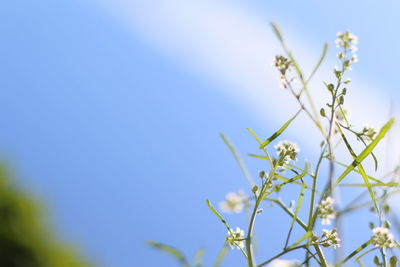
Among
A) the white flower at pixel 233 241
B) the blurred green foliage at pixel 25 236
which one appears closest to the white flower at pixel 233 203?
the white flower at pixel 233 241

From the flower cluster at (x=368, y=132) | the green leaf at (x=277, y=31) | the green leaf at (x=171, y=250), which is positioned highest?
the green leaf at (x=277, y=31)

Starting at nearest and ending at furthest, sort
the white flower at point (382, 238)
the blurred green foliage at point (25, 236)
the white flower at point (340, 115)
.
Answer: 1. the white flower at point (382, 238)
2. the white flower at point (340, 115)
3. the blurred green foliage at point (25, 236)

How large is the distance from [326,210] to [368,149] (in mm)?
61

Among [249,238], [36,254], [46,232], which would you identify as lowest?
[249,238]

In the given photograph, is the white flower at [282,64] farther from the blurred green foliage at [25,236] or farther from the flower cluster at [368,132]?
the blurred green foliage at [25,236]

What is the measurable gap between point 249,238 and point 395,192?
0.14 m

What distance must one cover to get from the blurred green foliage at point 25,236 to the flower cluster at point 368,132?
366cm

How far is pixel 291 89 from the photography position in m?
0.53

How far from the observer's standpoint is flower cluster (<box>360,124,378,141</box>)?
18.7 inches

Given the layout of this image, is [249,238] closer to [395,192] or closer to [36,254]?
[395,192]

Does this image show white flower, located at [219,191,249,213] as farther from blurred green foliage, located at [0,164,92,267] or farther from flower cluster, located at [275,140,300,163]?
blurred green foliage, located at [0,164,92,267]

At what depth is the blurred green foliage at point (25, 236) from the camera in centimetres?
379

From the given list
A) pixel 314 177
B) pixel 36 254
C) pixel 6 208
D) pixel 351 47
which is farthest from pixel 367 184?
pixel 6 208

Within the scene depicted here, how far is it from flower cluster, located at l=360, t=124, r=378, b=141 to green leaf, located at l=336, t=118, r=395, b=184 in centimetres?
5
